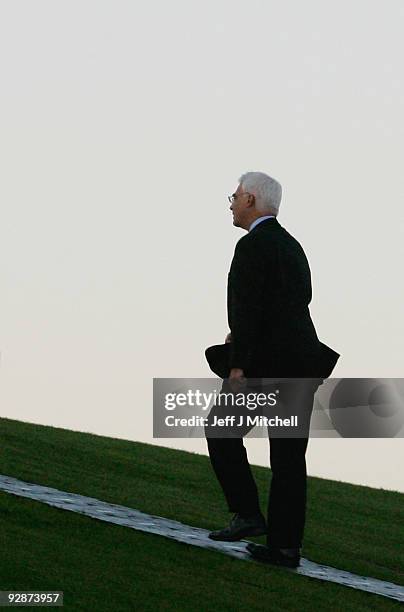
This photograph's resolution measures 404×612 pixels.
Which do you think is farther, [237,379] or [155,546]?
[155,546]

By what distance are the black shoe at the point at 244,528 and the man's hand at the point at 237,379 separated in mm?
964

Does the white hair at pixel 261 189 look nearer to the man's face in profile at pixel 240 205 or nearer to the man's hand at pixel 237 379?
the man's face in profile at pixel 240 205

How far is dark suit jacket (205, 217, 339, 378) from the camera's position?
26.2 feet

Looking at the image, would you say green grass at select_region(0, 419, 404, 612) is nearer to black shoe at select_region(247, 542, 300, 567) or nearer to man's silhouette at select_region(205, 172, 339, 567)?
black shoe at select_region(247, 542, 300, 567)

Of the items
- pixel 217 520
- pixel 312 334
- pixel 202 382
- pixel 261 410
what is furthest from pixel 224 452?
pixel 202 382

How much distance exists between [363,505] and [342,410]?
1.06 m

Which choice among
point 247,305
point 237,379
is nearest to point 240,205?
point 247,305

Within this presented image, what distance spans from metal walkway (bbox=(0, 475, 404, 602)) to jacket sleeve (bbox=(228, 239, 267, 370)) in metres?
1.33

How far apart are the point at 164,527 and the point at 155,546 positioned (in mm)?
947

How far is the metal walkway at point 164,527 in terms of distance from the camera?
8312 mm

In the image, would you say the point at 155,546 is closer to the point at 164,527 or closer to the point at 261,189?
the point at 164,527

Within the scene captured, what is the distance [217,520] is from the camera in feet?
33.3

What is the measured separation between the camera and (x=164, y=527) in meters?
9.09

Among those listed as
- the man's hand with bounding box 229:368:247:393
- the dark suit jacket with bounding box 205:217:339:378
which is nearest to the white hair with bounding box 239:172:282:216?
the dark suit jacket with bounding box 205:217:339:378
